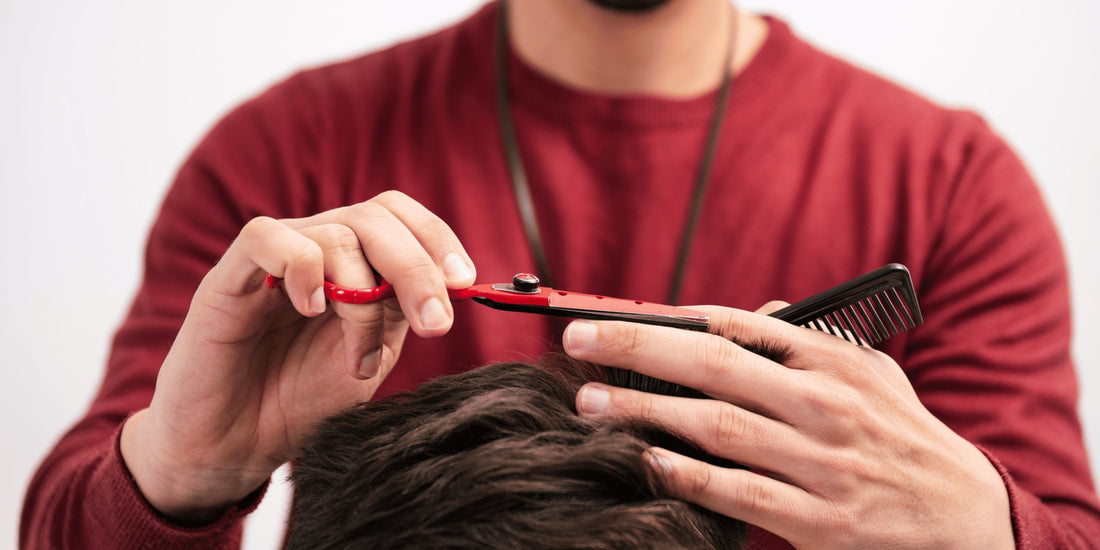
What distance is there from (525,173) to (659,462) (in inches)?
29.0

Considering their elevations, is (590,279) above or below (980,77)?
below

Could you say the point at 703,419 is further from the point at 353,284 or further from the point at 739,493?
the point at 353,284

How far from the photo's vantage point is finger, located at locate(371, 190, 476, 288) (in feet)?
2.37

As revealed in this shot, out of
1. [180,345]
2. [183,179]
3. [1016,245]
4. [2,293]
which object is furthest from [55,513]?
[1016,245]

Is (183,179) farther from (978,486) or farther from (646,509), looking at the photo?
(978,486)

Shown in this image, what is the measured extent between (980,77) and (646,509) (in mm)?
1558

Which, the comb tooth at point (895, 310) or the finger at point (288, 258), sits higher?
the finger at point (288, 258)

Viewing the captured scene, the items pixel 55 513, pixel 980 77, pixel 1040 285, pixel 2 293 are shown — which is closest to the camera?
pixel 55 513

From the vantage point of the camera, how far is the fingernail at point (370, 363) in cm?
73

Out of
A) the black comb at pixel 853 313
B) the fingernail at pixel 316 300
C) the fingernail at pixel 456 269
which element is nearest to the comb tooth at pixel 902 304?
the black comb at pixel 853 313

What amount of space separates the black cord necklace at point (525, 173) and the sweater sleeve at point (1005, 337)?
0.34 metres

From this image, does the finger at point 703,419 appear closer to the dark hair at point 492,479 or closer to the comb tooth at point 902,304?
the dark hair at point 492,479

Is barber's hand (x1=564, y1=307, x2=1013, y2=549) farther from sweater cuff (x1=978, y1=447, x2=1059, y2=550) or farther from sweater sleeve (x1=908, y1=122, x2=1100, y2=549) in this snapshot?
sweater sleeve (x1=908, y1=122, x2=1100, y2=549)

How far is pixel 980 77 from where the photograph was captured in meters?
1.83
